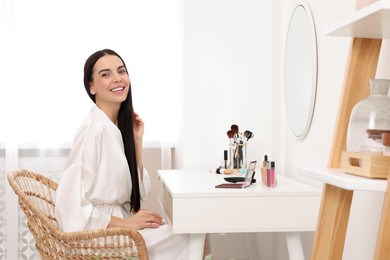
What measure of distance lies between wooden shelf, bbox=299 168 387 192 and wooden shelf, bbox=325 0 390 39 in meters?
0.33

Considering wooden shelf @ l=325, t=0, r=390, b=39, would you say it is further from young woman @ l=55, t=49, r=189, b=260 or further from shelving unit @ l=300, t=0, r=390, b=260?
young woman @ l=55, t=49, r=189, b=260

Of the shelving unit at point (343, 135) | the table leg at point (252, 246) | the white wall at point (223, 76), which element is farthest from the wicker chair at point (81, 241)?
the white wall at point (223, 76)

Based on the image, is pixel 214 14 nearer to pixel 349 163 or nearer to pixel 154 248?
pixel 154 248

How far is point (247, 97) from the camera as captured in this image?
3.32 m

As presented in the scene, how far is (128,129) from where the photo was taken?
8.58 ft

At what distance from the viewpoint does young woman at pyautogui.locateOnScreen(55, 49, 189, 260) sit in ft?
7.24

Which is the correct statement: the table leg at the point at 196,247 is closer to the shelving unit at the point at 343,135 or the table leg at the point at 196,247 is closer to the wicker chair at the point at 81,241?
the wicker chair at the point at 81,241

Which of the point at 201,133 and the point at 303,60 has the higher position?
the point at 303,60

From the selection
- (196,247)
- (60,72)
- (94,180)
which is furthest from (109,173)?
(60,72)

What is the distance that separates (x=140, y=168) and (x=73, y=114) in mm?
812

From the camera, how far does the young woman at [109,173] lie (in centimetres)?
221

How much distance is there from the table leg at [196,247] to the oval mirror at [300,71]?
2.59 feet

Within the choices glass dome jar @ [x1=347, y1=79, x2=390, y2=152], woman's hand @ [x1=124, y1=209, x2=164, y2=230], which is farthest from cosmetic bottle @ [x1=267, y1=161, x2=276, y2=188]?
glass dome jar @ [x1=347, y1=79, x2=390, y2=152]

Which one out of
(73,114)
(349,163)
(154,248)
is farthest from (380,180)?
(73,114)
